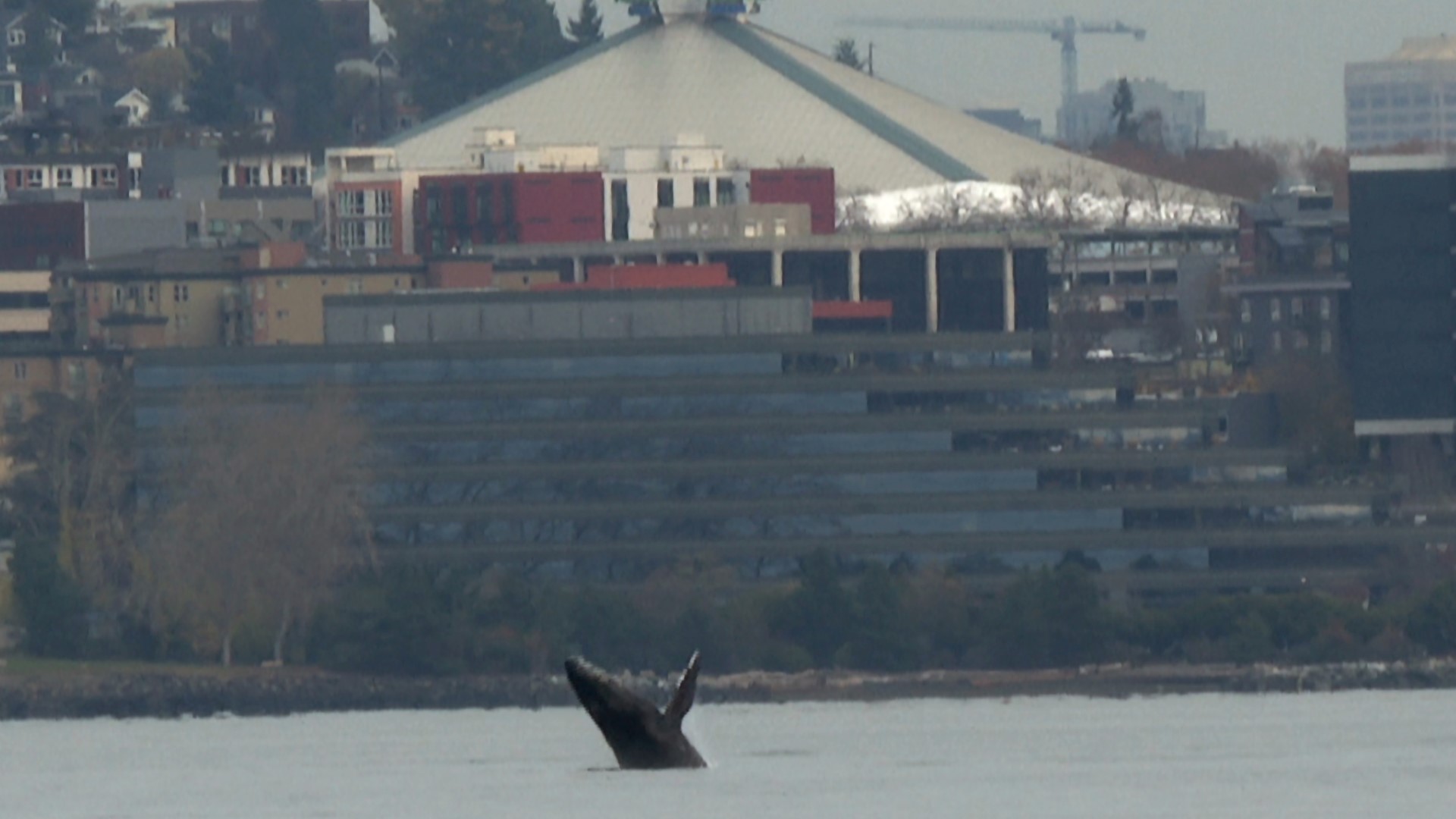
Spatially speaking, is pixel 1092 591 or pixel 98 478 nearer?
pixel 1092 591

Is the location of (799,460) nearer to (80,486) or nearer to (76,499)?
(80,486)

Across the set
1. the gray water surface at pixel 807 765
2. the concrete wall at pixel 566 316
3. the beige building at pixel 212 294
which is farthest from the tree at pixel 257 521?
the beige building at pixel 212 294

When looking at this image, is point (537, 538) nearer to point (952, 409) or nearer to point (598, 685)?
point (952, 409)

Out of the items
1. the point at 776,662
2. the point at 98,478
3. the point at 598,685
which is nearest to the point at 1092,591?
the point at 776,662

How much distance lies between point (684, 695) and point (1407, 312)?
105 meters

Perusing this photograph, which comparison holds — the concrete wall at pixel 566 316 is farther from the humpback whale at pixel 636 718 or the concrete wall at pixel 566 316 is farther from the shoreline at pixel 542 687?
the humpback whale at pixel 636 718

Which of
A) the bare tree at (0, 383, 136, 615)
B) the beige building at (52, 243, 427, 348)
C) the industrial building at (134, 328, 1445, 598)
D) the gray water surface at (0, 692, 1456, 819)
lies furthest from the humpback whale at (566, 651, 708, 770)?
the beige building at (52, 243, 427, 348)

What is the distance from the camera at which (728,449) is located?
168 m

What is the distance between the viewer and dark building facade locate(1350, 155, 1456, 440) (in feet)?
610

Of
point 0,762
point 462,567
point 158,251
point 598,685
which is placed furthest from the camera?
point 158,251

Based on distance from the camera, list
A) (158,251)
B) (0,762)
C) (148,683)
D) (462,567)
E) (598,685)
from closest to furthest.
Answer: (598,685)
(0,762)
(148,683)
(462,567)
(158,251)

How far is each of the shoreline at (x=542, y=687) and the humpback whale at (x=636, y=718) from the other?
174 ft

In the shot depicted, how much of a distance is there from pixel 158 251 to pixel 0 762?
8932 centimetres

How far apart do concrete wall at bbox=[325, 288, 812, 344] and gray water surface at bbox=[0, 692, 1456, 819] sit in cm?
4121
